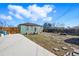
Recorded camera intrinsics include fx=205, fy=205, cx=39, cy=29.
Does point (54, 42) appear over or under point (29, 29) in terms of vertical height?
under

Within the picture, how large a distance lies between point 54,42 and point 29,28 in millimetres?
313

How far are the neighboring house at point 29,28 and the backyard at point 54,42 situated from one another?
55 mm

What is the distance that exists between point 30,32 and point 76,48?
0.53 metres

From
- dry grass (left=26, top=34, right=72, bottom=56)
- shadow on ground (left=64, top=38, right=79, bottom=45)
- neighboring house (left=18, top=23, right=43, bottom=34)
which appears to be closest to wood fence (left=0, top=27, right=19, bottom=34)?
neighboring house (left=18, top=23, right=43, bottom=34)

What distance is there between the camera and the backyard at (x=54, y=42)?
2.20 metres

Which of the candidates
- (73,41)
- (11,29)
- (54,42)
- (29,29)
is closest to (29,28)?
(29,29)

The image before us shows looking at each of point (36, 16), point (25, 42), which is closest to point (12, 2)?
point (36, 16)

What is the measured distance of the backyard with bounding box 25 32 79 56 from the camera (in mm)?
2203

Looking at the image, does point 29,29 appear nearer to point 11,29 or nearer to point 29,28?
point 29,28

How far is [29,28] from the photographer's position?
7.38 ft

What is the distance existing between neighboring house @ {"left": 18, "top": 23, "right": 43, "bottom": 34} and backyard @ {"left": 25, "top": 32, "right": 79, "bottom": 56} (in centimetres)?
5

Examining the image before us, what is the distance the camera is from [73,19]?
220 cm

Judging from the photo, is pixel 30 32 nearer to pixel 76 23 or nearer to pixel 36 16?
pixel 36 16

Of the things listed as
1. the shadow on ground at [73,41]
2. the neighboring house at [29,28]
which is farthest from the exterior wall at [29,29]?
the shadow on ground at [73,41]
